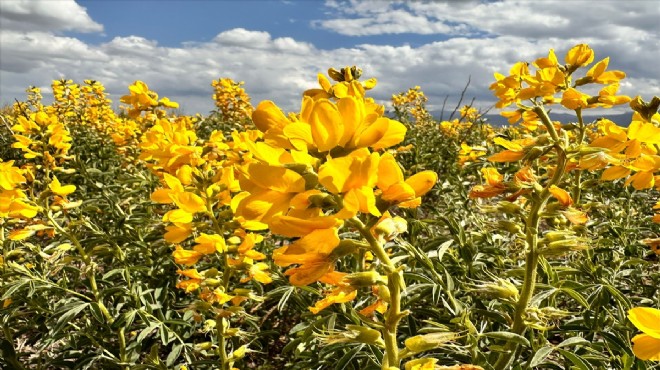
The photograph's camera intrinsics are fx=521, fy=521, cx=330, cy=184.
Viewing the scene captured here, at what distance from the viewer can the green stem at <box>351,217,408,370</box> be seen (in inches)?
39.1

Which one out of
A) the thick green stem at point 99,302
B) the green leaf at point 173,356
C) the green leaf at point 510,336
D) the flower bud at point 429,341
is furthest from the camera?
the thick green stem at point 99,302

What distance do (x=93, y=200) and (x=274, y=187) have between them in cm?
280

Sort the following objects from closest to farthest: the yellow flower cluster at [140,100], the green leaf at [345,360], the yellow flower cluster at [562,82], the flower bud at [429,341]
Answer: the flower bud at [429,341] < the green leaf at [345,360] < the yellow flower cluster at [562,82] < the yellow flower cluster at [140,100]

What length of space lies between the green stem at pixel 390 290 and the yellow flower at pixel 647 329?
0.40m

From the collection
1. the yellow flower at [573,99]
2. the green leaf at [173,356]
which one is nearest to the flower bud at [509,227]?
the yellow flower at [573,99]

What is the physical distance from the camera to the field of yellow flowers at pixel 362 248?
0.97 metres

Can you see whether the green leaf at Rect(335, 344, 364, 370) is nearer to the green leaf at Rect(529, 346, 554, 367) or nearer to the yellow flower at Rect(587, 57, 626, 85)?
the green leaf at Rect(529, 346, 554, 367)

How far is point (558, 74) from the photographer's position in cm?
199

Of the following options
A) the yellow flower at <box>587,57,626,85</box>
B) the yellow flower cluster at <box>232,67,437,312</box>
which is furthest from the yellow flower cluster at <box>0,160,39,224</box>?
the yellow flower at <box>587,57,626,85</box>

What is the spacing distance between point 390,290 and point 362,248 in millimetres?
107

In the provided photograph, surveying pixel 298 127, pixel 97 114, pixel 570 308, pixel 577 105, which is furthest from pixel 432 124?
pixel 298 127

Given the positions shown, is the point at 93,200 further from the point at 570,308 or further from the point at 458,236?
the point at 570,308

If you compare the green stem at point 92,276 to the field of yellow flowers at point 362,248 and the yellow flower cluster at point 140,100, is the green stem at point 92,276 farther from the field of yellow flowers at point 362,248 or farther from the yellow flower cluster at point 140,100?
the yellow flower cluster at point 140,100

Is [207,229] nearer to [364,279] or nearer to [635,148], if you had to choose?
[364,279]
